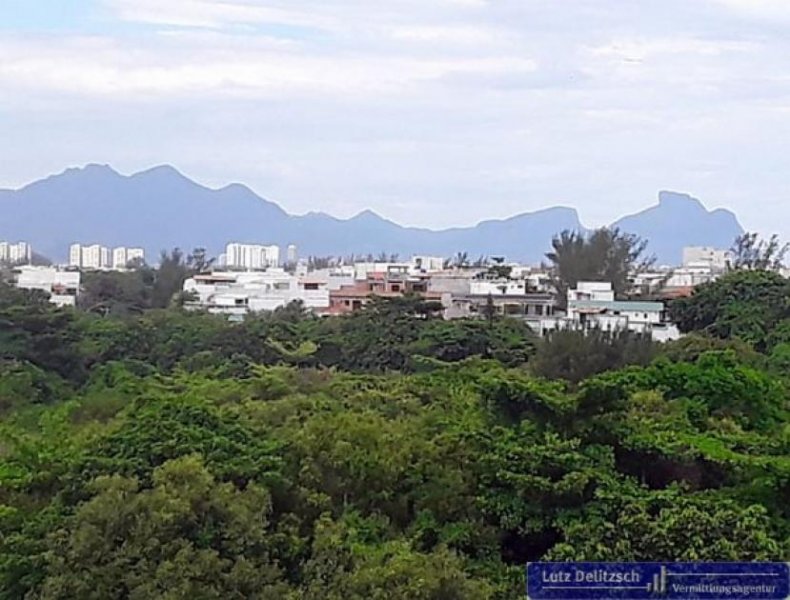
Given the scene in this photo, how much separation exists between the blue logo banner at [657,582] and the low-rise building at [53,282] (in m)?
32.2

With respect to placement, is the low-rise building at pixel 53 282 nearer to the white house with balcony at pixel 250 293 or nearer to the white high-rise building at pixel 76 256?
the white house with balcony at pixel 250 293

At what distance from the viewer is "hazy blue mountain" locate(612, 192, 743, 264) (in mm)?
143250

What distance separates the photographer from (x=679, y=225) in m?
151

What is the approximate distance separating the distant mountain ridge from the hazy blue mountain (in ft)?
0.39

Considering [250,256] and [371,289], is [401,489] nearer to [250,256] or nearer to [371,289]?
[371,289]

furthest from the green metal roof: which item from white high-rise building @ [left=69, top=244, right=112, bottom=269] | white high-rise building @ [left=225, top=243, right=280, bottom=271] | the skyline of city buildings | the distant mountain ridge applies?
the distant mountain ridge

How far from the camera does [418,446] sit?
30.1 ft

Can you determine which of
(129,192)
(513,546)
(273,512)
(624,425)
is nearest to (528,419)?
(624,425)

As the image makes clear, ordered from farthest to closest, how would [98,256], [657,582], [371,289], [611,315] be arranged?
[98,256] < [371,289] < [611,315] < [657,582]

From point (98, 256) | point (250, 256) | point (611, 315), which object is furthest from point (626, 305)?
point (250, 256)

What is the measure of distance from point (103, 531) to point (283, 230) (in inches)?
6142

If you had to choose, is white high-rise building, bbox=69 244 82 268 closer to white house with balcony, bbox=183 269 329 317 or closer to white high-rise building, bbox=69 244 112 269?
white high-rise building, bbox=69 244 112 269

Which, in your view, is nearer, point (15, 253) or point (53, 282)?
point (53, 282)

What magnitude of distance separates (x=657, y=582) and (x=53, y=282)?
134 ft
